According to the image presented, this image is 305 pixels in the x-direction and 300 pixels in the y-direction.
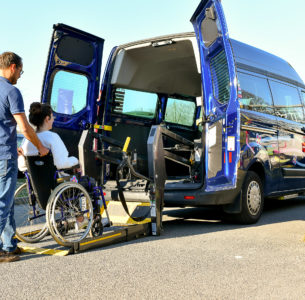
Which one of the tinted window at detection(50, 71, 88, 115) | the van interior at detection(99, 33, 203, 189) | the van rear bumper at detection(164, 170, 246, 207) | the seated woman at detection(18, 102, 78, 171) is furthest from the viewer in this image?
the van interior at detection(99, 33, 203, 189)

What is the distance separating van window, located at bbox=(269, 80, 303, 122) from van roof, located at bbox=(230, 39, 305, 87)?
6.2 inches

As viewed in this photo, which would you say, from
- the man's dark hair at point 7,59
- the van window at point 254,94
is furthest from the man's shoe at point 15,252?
the van window at point 254,94

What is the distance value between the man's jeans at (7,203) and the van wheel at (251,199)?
3093 mm

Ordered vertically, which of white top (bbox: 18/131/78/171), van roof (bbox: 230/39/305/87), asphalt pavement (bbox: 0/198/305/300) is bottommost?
asphalt pavement (bbox: 0/198/305/300)

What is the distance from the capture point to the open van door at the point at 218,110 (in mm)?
5441

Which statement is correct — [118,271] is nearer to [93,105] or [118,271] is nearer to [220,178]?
[220,178]

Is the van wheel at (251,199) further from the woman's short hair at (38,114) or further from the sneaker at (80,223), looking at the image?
the woman's short hair at (38,114)

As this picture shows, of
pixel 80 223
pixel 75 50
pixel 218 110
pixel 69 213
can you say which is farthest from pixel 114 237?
pixel 75 50

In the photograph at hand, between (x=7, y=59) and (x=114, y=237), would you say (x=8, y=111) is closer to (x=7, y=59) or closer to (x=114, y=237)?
(x=7, y=59)

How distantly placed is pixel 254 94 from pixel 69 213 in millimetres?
3191

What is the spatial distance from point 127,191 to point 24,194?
4.54ft

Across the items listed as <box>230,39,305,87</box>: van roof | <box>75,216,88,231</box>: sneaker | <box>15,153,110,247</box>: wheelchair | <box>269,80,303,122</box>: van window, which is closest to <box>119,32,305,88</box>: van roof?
<box>230,39,305,87</box>: van roof

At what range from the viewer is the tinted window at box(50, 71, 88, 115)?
6117mm

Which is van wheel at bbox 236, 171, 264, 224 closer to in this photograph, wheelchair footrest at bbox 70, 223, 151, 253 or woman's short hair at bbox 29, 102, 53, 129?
wheelchair footrest at bbox 70, 223, 151, 253
